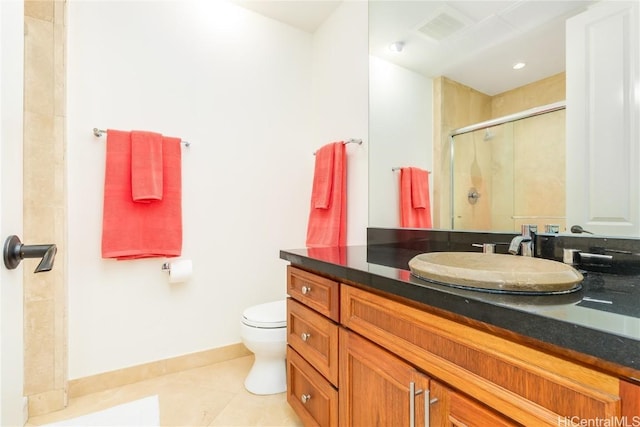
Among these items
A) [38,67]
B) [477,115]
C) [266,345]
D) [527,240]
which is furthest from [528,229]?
[38,67]

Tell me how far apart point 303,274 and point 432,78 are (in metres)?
1.13

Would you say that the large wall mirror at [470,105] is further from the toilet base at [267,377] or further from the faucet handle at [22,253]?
the faucet handle at [22,253]

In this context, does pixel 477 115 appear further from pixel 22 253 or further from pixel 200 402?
pixel 200 402

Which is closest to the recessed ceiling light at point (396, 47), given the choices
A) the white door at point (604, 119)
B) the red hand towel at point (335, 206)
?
the red hand towel at point (335, 206)

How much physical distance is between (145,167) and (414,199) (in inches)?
58.6

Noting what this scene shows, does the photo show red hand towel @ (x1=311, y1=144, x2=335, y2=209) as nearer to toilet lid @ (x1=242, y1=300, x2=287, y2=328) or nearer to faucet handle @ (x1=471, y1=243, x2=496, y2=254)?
toilet lid @ (x1=242, y1=300, x2=287, y2=328)

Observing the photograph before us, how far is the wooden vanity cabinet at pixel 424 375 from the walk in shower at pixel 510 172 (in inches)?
27.6

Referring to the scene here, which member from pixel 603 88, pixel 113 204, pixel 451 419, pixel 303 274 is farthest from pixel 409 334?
pixel 113 204

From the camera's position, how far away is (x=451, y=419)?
0.63 metres

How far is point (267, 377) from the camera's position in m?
1.65

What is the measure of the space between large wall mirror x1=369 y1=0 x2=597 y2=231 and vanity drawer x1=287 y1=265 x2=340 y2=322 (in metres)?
0.68

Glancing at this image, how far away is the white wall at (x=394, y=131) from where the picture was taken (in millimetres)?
1494

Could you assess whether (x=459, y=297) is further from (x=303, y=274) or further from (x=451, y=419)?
(x=303, y=274)

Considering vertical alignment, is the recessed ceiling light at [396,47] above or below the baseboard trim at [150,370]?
above
